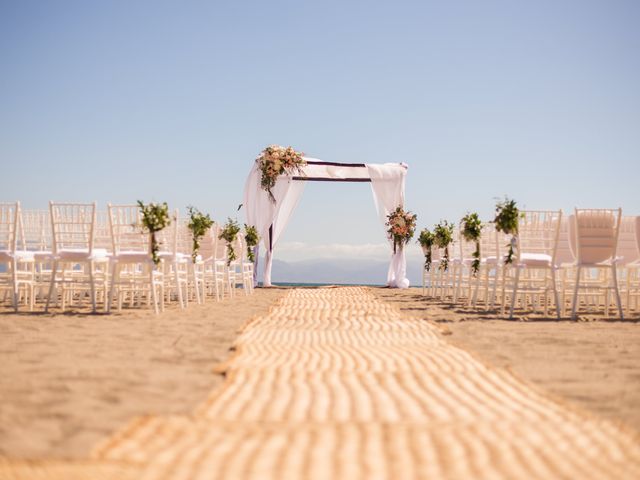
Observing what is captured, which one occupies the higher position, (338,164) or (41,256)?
(338,164)

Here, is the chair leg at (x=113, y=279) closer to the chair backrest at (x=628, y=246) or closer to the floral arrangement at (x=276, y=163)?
the chair backrest at (x=628, y=246)

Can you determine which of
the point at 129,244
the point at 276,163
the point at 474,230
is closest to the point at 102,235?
the point at 129,244

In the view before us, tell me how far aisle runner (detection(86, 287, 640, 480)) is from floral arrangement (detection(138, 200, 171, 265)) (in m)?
3.63

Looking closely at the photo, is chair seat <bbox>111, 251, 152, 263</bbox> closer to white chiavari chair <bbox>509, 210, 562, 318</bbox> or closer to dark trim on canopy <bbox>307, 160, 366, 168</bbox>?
white chiavari chair <bbox>509, 210, 562, 318</bbox>

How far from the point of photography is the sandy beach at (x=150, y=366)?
253 centimetres

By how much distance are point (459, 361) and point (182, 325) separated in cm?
283

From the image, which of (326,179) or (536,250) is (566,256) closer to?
(536,250)

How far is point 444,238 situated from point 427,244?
1.37 meters

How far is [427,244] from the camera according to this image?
1317 centimetres

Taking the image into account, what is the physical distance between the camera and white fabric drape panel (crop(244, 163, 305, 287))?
1595cm

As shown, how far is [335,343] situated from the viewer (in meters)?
4.71

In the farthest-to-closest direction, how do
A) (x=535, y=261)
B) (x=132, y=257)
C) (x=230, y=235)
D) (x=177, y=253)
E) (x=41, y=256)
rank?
(x=230, y=235), (x=177, y=253), (x=41, y=256), (x=535, y=261), (x=132, y=257)

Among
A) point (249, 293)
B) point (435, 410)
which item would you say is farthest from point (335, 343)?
point (249, 293)

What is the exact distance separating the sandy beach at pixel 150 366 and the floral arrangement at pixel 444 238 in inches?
185
